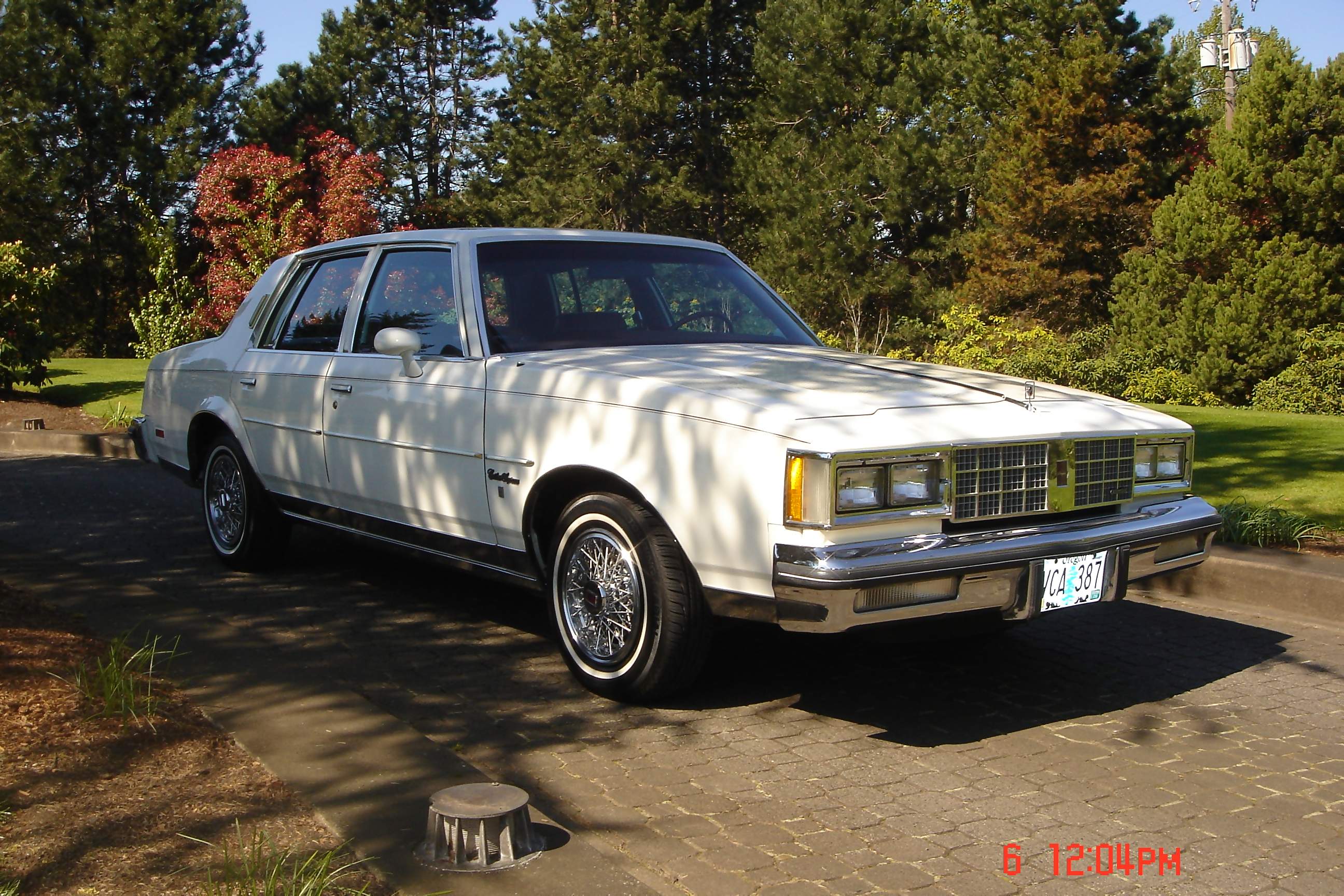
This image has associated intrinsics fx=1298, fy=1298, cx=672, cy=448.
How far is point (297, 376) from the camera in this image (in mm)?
6461

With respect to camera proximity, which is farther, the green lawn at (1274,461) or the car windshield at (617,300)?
the green lawn at (1274,461)

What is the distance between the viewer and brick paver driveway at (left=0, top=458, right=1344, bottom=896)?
11.6ft

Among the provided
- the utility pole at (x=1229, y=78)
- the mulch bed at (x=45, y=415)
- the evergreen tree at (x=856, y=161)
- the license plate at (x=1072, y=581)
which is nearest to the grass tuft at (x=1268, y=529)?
the license plate at (x=1072, y=581)

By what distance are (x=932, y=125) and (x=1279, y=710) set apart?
31153mm

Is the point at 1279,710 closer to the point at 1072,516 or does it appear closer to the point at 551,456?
the point at 1072,516

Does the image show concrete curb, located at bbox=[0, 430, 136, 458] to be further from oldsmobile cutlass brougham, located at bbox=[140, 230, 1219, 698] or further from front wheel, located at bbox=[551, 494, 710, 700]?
Answer: front wheel, located at bbox=[551, 494, 710, 700]

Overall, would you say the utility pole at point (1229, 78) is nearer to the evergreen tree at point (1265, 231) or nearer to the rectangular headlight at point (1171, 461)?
the evergreen tree at point (1265, 231)

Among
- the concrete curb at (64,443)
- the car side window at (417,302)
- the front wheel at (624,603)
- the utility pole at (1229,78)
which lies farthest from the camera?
the utility pole at (1229,78)

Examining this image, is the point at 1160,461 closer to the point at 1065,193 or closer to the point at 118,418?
the point at 118,418

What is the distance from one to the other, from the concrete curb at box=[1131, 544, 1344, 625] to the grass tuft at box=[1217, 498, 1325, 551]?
207mm

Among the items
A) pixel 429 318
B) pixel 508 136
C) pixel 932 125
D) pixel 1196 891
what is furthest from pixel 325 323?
pixel 508 136

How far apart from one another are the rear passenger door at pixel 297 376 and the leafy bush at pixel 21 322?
1060 centimetres

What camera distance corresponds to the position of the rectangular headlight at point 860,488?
410 centimetres
